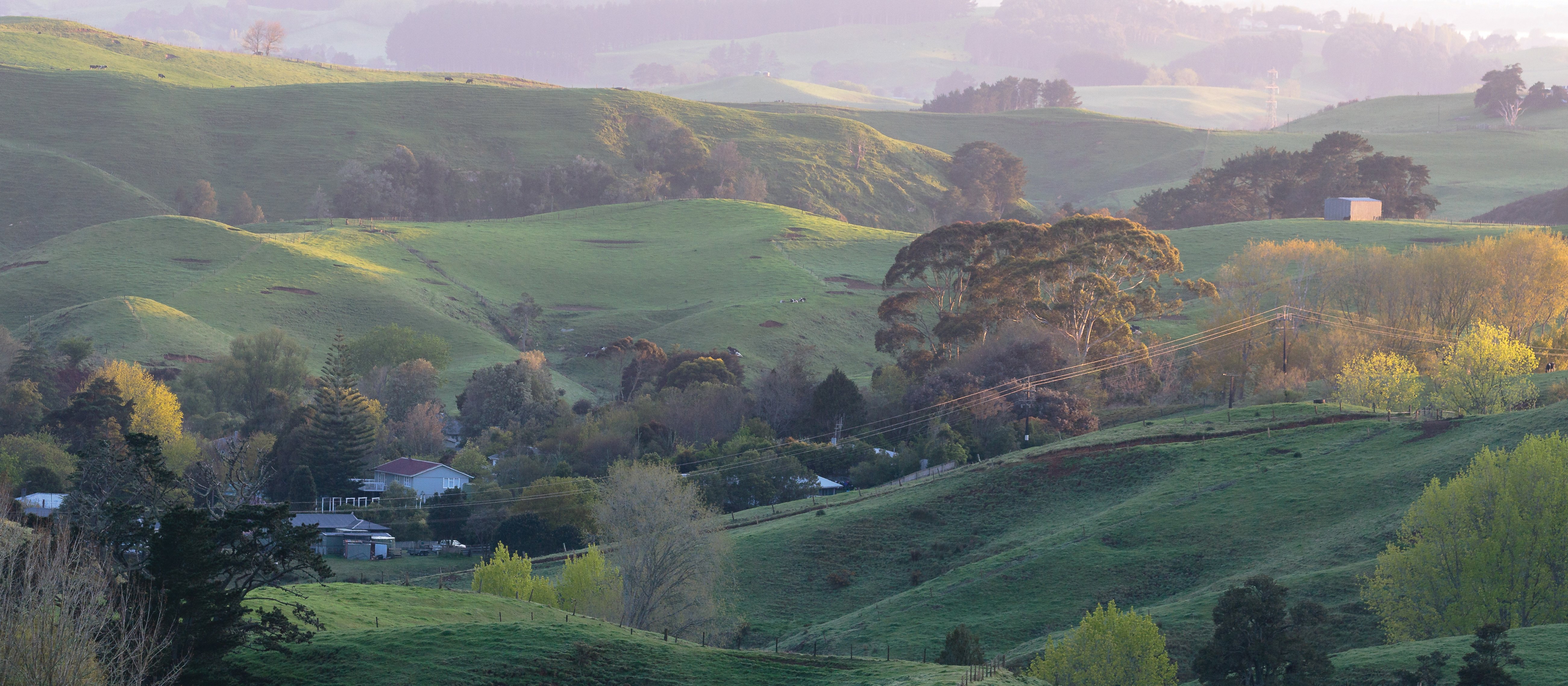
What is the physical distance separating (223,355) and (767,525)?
52959mm

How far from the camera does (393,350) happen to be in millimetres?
98875

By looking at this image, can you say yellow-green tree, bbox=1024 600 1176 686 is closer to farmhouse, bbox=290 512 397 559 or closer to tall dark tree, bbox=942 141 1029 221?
farmhouse, bbox=290 512 397 559

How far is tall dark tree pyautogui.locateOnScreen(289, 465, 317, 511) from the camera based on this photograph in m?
72.9

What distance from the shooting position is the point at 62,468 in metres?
72.2

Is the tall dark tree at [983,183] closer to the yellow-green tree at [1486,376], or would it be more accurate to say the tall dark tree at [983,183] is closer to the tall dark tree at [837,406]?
the tall dark tree at [837,406]

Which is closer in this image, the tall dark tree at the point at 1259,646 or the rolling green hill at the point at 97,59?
the tall dark tree at the point at 1259,646

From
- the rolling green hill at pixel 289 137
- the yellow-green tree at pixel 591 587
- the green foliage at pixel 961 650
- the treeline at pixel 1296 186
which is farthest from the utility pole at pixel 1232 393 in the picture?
the rolling green hill at pixel 289 137

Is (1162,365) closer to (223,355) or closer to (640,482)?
(640,482)

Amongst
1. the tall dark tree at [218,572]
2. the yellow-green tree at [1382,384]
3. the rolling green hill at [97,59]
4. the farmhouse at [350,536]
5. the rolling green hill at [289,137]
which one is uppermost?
the rolling green hill at [97,59]

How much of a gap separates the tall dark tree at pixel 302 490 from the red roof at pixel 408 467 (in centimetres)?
421

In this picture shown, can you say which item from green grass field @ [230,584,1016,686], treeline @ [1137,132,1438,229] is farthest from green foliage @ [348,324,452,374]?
treeline @ [1137,132,1438,229]

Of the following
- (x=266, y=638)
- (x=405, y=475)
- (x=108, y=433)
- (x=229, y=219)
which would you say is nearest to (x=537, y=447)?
(x=405, y=475)

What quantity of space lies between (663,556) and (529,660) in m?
17.7

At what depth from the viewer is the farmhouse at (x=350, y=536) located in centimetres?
6266
